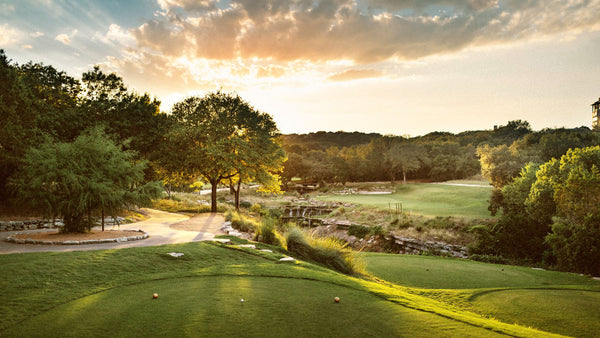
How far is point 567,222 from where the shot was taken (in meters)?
15.6

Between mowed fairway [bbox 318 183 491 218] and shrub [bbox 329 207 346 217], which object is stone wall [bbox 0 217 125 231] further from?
mowed fairway [bbox 318 183 491 218]

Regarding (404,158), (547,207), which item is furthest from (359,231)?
(404,158)

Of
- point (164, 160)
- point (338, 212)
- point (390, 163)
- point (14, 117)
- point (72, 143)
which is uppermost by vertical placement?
point (14, 117)

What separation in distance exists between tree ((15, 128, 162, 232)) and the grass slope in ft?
15.7

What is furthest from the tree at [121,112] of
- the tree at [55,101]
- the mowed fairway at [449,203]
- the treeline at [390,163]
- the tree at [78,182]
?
the treeline at [390,163]

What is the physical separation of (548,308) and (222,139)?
20238mm

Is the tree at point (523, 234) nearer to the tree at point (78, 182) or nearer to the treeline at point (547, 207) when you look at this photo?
the treeline at point (547, 207)

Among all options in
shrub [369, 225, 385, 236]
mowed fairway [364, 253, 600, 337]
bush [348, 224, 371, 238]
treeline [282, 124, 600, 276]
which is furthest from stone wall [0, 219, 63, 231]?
treeline [282, 124, 600, 276]

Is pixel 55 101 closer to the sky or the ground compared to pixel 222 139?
closer to the sky

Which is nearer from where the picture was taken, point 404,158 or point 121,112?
point 121,112

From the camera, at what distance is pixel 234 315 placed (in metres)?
4.43

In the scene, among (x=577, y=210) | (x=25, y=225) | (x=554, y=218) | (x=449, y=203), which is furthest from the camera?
(x=449, y=203)

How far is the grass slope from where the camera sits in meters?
4.12

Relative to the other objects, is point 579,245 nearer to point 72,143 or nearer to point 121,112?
point 72,143
